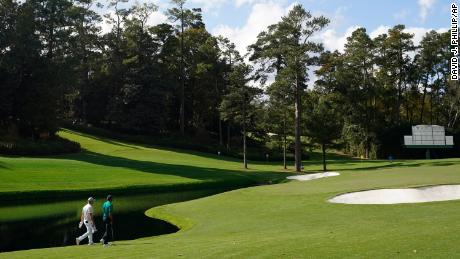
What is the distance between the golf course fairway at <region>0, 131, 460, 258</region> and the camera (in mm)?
13625

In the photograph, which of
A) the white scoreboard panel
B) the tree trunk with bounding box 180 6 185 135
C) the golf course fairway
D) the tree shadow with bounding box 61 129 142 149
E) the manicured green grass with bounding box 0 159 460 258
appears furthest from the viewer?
the tree trunk with bounding box 180 6 185 135

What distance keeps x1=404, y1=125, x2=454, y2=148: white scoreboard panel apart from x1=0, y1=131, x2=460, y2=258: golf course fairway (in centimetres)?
3446

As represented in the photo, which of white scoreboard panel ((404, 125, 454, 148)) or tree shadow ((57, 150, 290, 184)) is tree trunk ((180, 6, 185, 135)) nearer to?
tree shadow ((57, 150, 290, 184))

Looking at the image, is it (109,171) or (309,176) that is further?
(309,176)

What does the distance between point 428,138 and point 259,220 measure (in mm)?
61673

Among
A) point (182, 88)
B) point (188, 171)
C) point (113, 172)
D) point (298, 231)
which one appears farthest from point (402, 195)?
point (182, 88)

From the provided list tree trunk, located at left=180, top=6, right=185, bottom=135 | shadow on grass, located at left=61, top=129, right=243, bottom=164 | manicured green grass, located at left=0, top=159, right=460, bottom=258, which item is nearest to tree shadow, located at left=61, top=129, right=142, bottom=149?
shadow on grass, located at left=61, top=129, right=243, bottom=164

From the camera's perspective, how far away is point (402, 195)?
86.4 feet

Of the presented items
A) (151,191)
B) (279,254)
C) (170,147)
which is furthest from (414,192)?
(170,147)

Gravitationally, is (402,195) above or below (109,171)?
below

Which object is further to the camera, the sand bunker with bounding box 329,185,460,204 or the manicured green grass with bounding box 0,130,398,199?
the manicured green grass with bounding box 0,130,398,199

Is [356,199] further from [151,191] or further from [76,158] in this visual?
[76,158]

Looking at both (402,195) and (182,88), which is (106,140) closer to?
(182,88)

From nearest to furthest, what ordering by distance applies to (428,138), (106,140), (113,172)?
(113,172) < (106,140) < (428,138)
